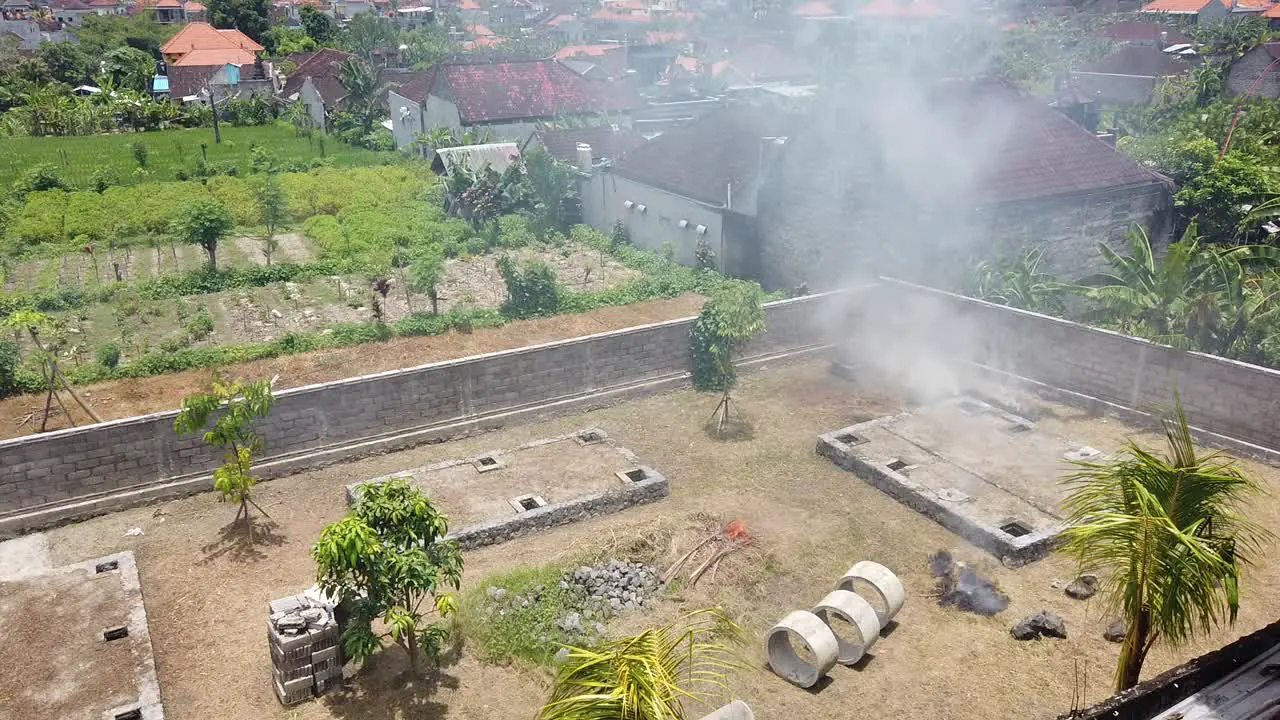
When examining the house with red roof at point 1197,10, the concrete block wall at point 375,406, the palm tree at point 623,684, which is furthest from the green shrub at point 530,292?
the house with red roof at point 1197,10

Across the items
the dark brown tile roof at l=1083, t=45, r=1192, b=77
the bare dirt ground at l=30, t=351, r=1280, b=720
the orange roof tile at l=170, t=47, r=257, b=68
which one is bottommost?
the bare dirt ground at l=30, t=351, r=1280, b=720

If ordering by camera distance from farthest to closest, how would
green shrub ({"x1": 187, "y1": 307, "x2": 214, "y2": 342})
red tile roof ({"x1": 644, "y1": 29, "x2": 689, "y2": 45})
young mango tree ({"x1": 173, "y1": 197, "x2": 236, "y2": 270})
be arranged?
red tile roof ({"x1": 644, "y1": 29, "x2": 689, "y2": 45}) → young mango tree ({"x1": 173, "y1": 197, "x2": 236, "y2": 270}) → green shrub ({"x1": 187, "y1": 307, "x2": 214, "y2": 342})

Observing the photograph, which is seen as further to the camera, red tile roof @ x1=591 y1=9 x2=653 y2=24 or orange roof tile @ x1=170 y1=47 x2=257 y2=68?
red tile roof @ x1=591 y1=9 x2=653 y2=24

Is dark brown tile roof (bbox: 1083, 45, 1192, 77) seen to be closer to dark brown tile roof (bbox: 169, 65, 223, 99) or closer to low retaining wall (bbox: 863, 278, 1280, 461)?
low retaining wall (bbox: 863, 278, 1280, 461)

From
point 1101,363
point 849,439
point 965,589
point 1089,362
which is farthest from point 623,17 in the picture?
point 965,589

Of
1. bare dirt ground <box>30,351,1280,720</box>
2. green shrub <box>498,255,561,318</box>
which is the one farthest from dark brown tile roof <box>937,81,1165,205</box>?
green shrub <box>498,255,561,318</box>

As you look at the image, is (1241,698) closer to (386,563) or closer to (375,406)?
(386,563)

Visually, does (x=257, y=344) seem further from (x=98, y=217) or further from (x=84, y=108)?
(x=84, y=108)

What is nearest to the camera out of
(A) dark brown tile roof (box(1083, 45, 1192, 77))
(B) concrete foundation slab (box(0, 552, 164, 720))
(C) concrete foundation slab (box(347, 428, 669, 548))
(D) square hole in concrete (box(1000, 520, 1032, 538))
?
(B) concrete foundation slab (box(0, 552, 164, 720))
